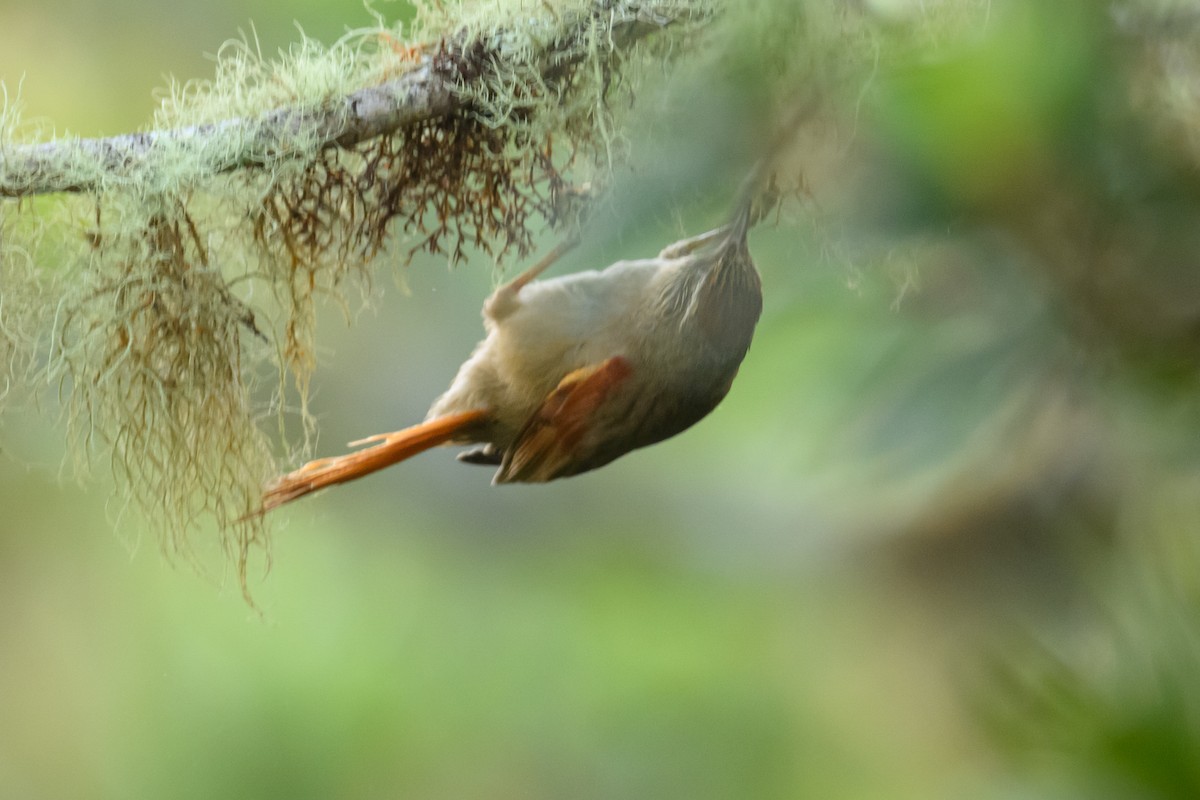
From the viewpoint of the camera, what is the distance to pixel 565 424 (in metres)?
0.71

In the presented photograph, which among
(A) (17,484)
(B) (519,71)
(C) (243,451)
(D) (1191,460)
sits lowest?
(D) (1191,460)

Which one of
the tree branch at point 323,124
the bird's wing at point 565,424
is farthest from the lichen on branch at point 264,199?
the bird's wing at point 565,424

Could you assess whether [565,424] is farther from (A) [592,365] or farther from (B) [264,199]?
(B) [264,199]

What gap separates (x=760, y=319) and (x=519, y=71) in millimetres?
241

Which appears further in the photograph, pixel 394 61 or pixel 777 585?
pixel 777 585

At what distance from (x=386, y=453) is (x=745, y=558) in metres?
0.96

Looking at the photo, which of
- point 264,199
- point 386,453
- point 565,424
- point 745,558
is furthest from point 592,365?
point 745,558

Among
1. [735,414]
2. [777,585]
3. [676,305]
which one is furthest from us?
[777,585]

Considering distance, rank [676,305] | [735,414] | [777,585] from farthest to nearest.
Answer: [777,585] < [735,414] < [676,305]

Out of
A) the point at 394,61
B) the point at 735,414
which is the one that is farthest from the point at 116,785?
the point at 394,61

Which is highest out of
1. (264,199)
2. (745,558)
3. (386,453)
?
(264,199)

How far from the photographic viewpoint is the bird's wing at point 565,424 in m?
0.69

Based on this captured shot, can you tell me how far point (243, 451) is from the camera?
797 millimetres

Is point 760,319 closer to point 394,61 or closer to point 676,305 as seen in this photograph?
point 676,305
